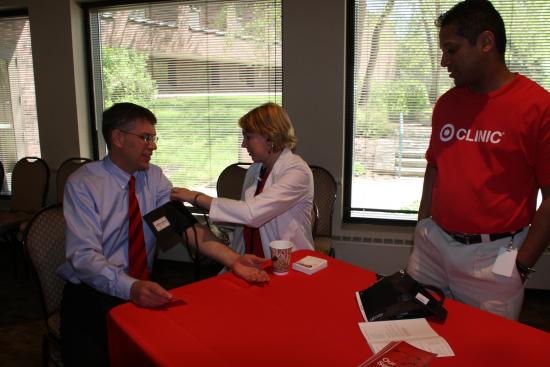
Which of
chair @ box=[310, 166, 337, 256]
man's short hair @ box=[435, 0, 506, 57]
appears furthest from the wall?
man's short hair @ box=[435, 0, 506, 57]

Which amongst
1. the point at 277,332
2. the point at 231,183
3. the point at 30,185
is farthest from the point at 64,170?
the point at 277,332

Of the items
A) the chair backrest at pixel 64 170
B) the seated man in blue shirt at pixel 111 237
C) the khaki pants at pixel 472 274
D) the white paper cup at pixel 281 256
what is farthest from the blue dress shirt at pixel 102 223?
the chair backrest at pixel 64 170

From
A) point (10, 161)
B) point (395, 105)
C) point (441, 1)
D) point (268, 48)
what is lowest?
point (10, 161)

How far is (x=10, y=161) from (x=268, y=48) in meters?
3.35

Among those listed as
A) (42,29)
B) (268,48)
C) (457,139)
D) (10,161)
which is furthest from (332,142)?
(10,161)

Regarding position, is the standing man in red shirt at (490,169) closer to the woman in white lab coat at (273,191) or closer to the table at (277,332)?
the table at (277,332)

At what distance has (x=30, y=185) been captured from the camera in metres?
4.16

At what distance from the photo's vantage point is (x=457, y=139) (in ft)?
5.73

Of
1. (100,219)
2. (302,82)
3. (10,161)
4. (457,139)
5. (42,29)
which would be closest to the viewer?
(457,139)

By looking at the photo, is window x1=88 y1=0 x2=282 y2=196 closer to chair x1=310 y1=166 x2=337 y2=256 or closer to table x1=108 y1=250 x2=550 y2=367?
chair x1=310 y1=166 x2=337 y2=256

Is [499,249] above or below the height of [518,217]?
below

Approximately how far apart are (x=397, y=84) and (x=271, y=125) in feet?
5.86

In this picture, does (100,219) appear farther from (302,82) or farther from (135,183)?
(302,82)

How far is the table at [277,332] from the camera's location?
1146 mm
